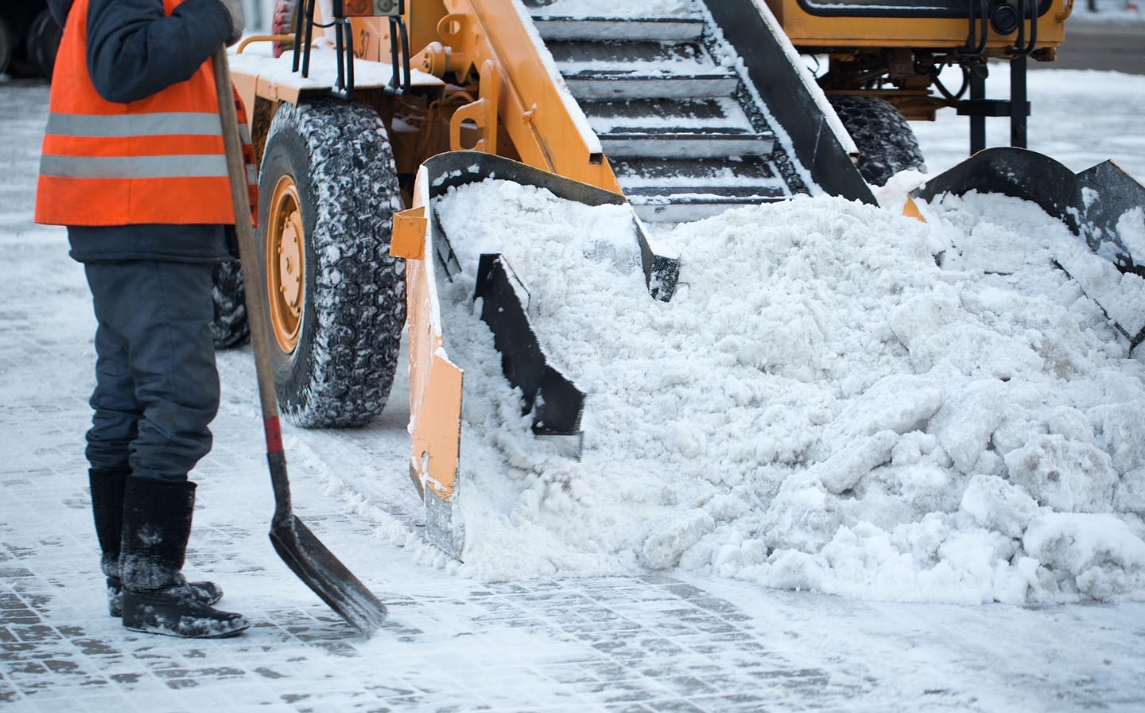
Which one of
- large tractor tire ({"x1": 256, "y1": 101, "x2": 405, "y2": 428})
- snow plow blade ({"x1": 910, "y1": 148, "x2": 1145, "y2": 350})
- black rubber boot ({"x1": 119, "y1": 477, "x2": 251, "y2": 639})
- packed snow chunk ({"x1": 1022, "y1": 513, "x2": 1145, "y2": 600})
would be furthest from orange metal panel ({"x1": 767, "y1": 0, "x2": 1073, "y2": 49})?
black rubber boot ({"x1": 119, "y1": 477, "x2": 251, "y2": 639})

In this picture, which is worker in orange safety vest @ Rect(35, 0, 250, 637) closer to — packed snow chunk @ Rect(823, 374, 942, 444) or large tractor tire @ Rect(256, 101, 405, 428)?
large tractor tire @ Rect(256, 101, 405, 428)

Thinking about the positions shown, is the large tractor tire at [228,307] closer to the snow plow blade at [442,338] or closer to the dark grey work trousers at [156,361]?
the snow plow blade at [442,338]

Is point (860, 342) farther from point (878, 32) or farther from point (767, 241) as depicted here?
point (878, 32)

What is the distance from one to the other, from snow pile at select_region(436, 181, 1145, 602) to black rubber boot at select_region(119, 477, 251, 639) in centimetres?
68

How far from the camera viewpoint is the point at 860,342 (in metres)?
3.77

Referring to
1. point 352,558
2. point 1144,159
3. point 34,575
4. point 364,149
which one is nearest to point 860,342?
point 352,558

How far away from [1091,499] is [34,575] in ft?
8.42

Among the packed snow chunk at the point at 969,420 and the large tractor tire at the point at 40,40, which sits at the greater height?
the large tractor tire at the point at 40,40

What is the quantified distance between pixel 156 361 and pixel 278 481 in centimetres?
38

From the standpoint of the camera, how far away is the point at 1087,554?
3.15 m

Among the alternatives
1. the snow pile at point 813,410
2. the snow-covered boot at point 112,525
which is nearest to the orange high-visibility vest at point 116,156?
the snow-covered boot at point 112,525

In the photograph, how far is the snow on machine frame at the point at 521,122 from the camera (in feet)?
A: 14.6

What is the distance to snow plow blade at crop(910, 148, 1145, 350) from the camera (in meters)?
4.04

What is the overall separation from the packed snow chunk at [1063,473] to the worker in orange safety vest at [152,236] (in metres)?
1.85
